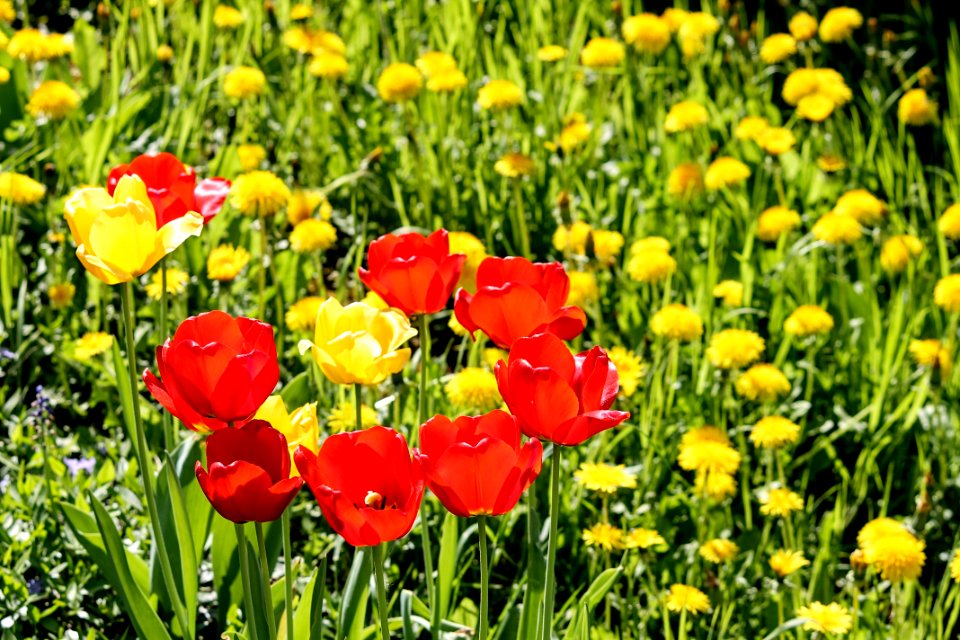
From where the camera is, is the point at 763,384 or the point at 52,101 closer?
the point at 763,384

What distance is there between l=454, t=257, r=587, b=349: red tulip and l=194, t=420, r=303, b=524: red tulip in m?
0.31

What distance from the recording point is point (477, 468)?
1.04 metres

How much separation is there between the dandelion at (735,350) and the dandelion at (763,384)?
0.09 feet

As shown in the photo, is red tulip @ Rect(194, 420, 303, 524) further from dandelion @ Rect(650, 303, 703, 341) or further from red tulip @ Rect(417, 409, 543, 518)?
dandelion @ Rect(650, 303, 703, 341)

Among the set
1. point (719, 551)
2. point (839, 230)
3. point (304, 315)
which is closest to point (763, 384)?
point (719, 551)

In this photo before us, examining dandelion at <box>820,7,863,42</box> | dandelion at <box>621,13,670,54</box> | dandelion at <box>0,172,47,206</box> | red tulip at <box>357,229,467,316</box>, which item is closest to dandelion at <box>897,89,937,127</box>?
dandelion at <box>820,7,863,42</box>

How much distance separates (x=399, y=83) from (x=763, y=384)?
1.14 metres

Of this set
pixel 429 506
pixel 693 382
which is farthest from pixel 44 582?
pixel 693 382

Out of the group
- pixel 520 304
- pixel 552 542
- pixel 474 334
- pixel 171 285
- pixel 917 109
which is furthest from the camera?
pixel 917 109

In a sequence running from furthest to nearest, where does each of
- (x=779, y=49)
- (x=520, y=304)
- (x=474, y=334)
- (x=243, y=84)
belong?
(x=779, y=49)
(x=243, y=84)
(x=474, y=334)
(x=520, y=304)

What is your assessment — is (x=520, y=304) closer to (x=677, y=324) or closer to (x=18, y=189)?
(x=677, y=324)

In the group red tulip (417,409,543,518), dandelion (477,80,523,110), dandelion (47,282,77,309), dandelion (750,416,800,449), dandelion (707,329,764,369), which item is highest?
dandelion (477,80,523,110)

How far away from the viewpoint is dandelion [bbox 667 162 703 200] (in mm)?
2684

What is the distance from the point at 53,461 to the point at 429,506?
0.65m
